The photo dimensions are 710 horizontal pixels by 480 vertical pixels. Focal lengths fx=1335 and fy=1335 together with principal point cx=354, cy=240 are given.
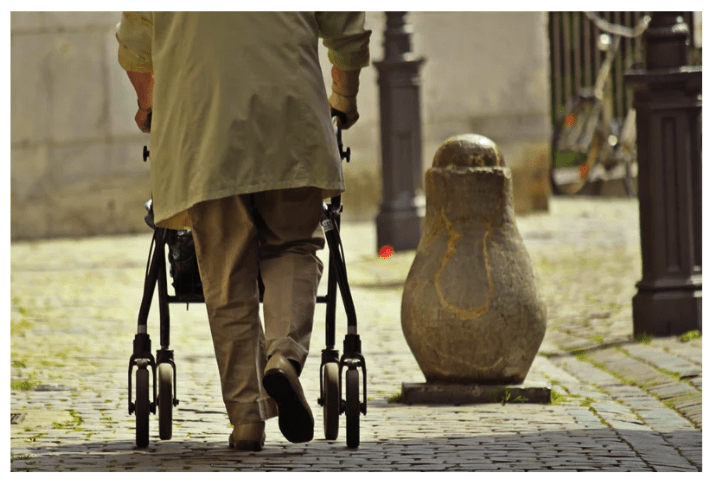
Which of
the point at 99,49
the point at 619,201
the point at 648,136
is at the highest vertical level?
the point at 99,49

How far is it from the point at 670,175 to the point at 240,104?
3.73 meters

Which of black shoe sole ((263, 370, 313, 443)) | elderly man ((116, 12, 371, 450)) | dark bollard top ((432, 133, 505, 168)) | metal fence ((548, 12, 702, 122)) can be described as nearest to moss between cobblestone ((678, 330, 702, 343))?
dark bollard top ((432, 133, 505, 168))

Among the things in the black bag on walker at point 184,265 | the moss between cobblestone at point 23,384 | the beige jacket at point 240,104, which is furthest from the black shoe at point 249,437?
the moss between cobblestone at point 23,384

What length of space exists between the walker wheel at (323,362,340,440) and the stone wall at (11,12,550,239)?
36.5ft

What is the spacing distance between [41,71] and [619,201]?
7.34 m

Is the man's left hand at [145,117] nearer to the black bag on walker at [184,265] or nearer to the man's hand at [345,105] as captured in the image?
the black bag on walker at [184,265]

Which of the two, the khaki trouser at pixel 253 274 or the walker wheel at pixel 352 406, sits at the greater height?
the khaki trouser at pixel 253 274

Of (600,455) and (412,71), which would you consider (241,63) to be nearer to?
(600,455)

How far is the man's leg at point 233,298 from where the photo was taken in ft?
13.9

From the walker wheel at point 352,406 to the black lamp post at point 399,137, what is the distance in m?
7.94

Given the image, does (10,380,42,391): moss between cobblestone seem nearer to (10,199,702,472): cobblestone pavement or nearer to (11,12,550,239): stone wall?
(10,199,702,472): cobblestone pavement

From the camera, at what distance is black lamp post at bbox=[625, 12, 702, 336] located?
717 centimetres

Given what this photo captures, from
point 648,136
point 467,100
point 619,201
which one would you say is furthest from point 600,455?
point 619,201

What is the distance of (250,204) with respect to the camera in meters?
4.26
